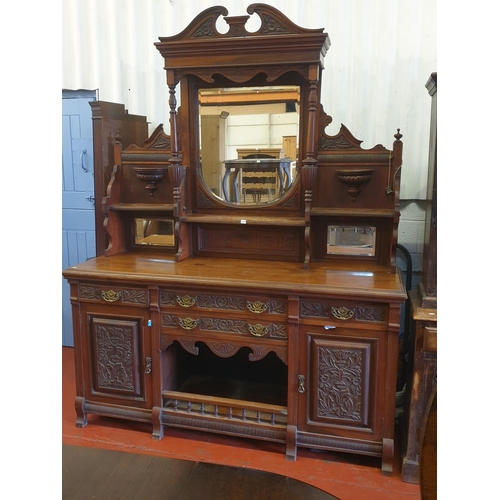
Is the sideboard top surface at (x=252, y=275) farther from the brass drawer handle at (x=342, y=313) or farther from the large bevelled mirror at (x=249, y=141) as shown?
the large bevelled mirror at (x=249, y=141)

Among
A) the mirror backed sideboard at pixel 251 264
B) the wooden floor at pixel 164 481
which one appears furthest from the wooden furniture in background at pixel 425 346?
the wooden floor at pixel 164 481

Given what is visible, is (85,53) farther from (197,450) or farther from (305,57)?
(197,450)

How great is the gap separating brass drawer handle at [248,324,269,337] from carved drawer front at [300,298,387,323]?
19 centimetres

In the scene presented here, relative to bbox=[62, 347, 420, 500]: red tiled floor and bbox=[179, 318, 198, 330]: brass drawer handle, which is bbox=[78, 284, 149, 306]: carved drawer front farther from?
bbox=[62, 347, 420, 500]: red tiled floor

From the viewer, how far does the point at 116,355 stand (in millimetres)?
2482

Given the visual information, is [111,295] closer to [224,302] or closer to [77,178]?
[224,302]

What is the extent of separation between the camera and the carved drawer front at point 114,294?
7.81 feet

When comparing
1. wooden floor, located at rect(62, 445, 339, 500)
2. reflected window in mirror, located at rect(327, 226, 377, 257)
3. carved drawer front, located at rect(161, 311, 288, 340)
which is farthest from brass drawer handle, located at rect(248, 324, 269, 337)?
wooden floor, located at rect(62, 445, 339, 500)

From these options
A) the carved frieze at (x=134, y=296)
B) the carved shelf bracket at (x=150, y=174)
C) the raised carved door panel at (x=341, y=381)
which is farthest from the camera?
the carved shelf bracket at (x=150, y=174)

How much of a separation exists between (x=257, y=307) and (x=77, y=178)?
6.05 feet

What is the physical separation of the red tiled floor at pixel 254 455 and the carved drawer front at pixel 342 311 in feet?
2.47

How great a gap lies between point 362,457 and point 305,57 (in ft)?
6.70

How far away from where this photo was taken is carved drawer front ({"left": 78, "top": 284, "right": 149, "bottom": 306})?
7.81 feet
